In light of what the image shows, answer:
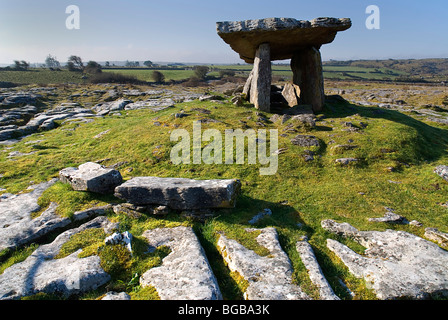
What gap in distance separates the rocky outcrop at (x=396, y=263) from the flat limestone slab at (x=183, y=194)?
3.71 meters

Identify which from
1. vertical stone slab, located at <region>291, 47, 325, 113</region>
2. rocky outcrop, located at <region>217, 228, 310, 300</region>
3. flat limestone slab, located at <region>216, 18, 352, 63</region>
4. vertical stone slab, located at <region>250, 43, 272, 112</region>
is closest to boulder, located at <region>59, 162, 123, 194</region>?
rocky outcrop, located at <region>217, 228, 310, 300</region>

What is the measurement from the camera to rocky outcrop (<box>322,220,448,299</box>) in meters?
5.45

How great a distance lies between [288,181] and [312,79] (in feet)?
45.0

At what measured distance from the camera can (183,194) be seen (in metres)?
8.73

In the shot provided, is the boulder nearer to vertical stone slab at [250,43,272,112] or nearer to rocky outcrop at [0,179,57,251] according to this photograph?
rocky outcrop at [0,179,57,251]

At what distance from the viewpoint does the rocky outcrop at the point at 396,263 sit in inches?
215

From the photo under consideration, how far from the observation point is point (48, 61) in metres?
146

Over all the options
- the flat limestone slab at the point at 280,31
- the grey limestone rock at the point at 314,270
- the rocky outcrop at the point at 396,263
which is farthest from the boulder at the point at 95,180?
the flat limestone slab at the point at 280,31

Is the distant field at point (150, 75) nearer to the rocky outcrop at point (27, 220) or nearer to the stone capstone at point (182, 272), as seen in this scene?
the rocky outcrop at point (27, 220)

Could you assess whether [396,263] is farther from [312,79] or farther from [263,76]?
[312,79]

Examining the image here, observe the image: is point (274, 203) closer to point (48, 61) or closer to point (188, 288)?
point (188, 288)

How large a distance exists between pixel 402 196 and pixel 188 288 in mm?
9550

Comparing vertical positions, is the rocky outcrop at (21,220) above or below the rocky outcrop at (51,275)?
above

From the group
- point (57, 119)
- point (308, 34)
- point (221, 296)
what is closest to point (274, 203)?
point (221, 296)
